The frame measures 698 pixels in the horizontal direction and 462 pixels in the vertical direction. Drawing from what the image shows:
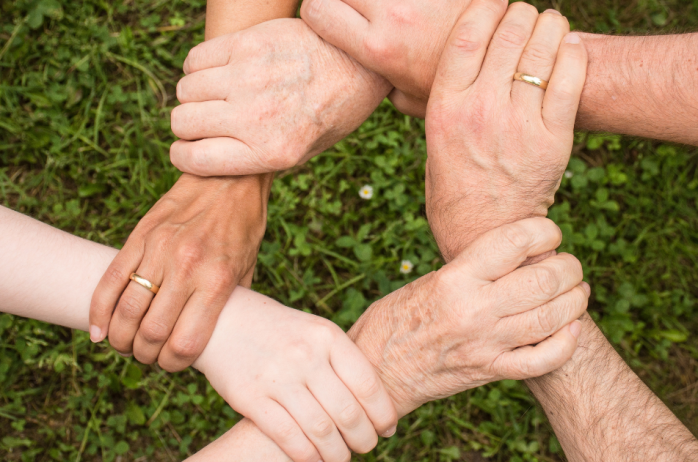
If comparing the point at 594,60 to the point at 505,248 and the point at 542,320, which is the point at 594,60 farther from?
the point at 542,320

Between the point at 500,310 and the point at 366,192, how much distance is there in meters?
1.68

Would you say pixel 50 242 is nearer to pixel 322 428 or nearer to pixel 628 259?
pixel 322 428

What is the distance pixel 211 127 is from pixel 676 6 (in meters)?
3.47

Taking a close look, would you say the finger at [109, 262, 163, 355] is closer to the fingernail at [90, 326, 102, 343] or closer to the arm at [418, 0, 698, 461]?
the fingernail at [90, 326, 102, 343]

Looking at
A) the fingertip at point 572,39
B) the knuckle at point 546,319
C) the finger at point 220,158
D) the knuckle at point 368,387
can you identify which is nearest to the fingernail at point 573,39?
the fingertip at point 572,39

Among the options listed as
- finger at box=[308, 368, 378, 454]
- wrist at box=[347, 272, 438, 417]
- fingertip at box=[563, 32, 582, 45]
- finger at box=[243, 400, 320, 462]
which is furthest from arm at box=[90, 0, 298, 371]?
fingertip at box=[563, 32, 582, 45]

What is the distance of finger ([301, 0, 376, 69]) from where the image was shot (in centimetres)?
204

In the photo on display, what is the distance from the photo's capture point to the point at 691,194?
3.32 metres

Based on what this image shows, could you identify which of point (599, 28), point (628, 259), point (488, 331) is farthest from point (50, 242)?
point (599, 28)

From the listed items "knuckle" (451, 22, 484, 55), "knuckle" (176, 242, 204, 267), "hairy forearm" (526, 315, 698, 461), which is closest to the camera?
"hairy forearm" (526, 315, 698, 461)

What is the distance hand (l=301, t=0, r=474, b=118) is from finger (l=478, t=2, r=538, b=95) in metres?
0.15

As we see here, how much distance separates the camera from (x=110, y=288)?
1.93 metres

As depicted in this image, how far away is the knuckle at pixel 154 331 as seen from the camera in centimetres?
191

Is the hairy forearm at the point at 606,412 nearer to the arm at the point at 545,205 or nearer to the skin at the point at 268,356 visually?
the arm at the point at 545,205
